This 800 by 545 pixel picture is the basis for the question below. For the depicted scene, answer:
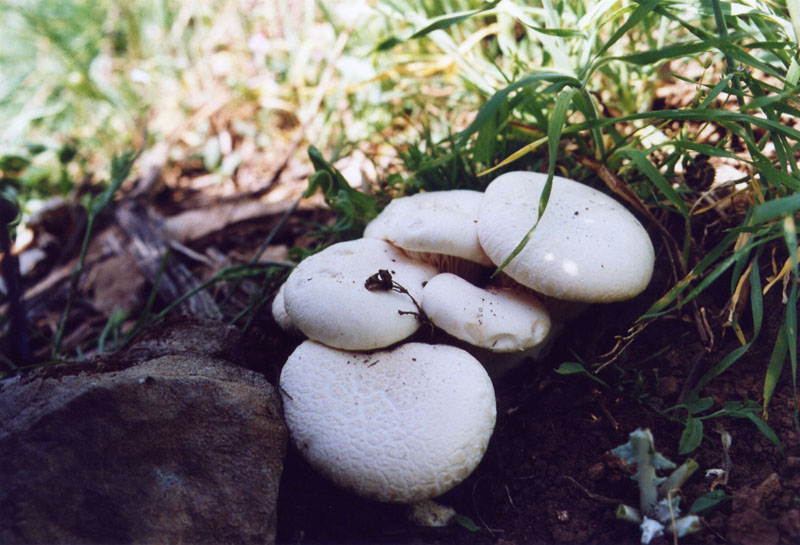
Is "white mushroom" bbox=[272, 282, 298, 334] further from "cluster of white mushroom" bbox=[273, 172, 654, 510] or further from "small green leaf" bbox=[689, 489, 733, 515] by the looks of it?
"small green leaf" bbox=[689, 489, 733, 515]

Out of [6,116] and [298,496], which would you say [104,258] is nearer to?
[6,116]

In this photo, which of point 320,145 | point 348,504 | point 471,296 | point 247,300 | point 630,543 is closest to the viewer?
point 630,543

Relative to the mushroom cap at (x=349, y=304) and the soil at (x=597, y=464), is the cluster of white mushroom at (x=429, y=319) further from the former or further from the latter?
the soil at (x=597, y=464)

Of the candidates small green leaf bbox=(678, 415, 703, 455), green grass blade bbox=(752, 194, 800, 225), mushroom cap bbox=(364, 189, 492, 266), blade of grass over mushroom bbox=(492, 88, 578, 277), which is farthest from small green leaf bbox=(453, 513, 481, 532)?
green grass blade bbox=(752, 194, 800, 225)

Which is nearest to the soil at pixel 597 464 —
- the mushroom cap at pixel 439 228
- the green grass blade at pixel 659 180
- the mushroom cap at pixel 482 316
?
the mushroom cap at pixel 482 316

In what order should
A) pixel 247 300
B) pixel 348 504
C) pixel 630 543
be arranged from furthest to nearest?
1. pixel 247 300
2. pixel 348 504
3. pixel 630 543

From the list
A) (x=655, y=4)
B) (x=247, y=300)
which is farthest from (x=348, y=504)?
(x=655, y=4)
